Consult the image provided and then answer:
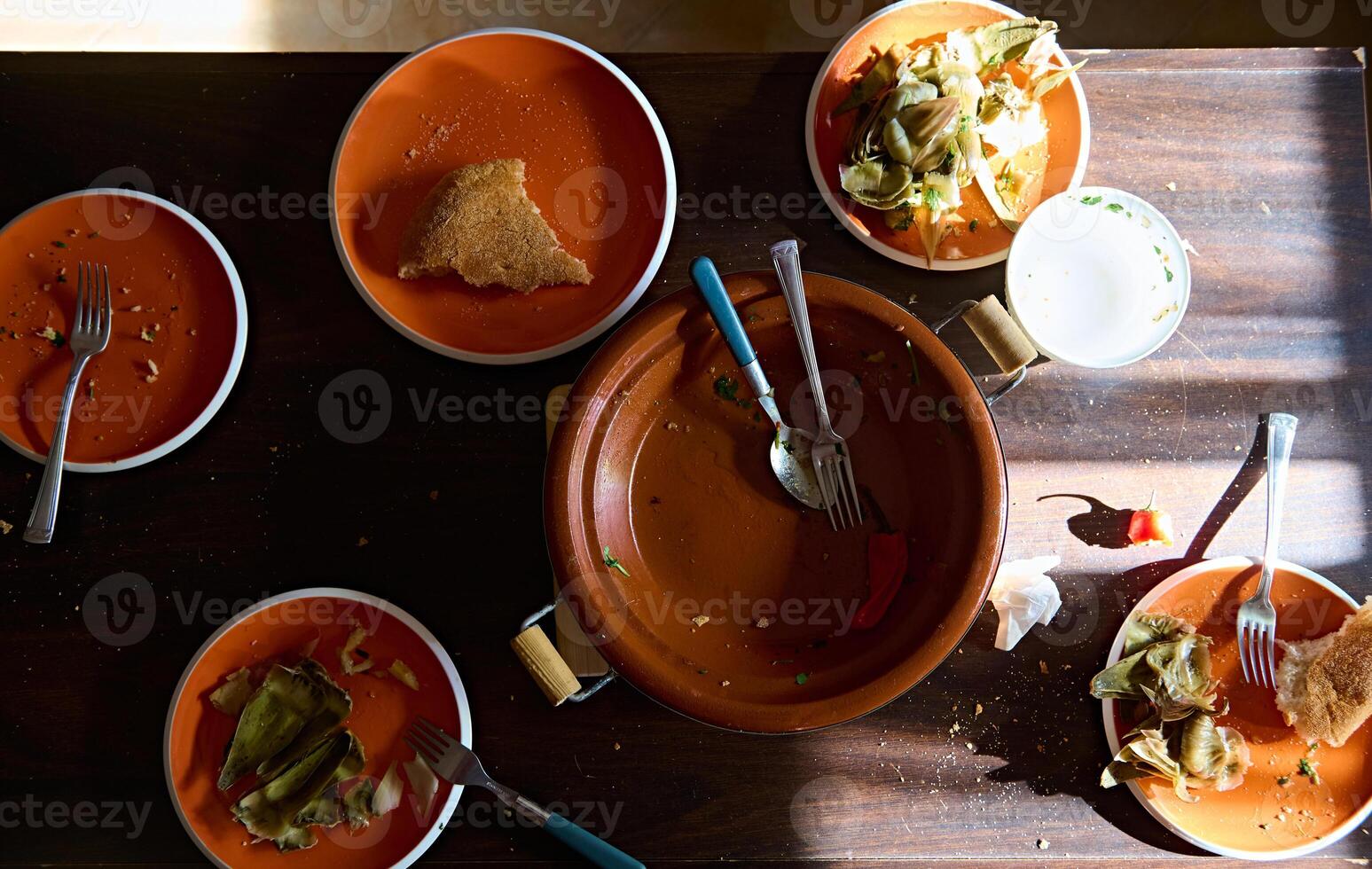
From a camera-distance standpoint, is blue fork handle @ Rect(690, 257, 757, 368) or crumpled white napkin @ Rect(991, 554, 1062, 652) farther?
crumpled white napkin @ Rect(991, 554, 1062, 652)

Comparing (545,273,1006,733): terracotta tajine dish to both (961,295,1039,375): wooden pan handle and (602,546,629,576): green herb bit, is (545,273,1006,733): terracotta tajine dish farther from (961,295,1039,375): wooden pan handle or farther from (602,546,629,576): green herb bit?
(961,295,1039,375): wooden pan handle

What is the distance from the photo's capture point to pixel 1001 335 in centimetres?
112

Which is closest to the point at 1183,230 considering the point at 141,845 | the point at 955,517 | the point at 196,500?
the point at 955,517

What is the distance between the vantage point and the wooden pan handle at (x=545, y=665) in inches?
42.4

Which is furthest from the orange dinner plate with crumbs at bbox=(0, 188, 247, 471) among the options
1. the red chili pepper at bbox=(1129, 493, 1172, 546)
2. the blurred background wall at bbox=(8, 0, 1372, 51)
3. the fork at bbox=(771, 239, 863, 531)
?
the red chili pepper at bbox=(1129, 493, 1172, 546)

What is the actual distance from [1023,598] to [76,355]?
1.25 meters

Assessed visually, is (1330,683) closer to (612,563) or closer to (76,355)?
(612,563)

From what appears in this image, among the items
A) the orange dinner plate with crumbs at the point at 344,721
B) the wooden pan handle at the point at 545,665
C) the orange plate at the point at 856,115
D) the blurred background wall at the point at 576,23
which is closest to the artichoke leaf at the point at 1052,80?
the orange plate at the point at 856,115

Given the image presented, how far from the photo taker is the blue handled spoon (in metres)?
1.01

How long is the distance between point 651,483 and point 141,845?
790 mm

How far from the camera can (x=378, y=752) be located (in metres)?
1.11

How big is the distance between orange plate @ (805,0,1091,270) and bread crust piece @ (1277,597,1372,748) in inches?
24.9

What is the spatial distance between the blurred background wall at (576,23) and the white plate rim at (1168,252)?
3.03ft

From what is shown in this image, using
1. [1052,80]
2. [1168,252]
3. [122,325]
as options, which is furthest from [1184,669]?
[122,325]
